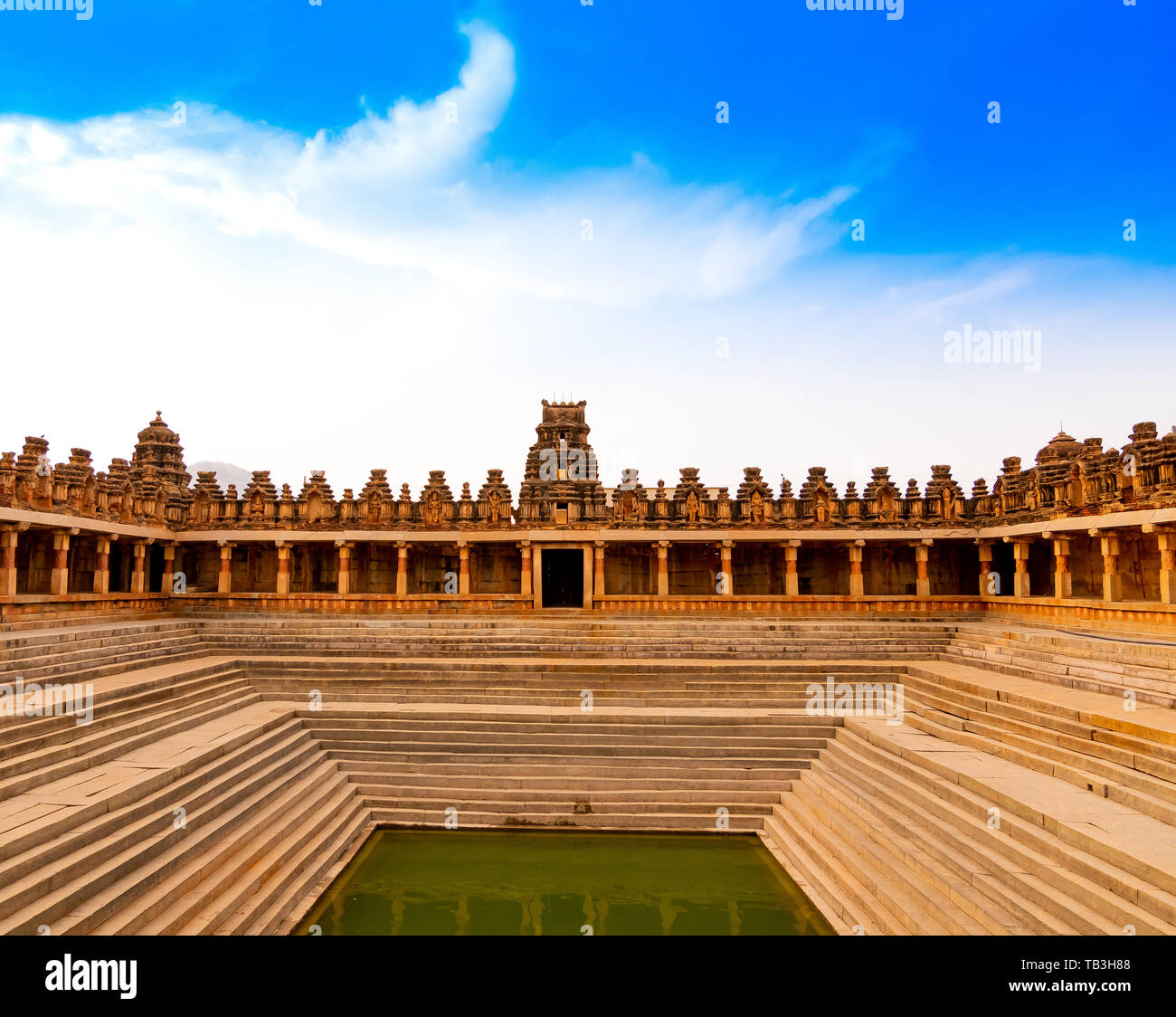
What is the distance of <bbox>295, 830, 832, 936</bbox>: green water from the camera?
26.5ft

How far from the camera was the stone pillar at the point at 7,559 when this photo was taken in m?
15.6

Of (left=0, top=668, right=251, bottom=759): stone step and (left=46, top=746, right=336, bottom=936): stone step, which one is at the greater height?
(left=0, top=668, right=251, bottom=759): stone step

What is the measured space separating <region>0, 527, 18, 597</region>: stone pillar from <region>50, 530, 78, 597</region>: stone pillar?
1.40 meters

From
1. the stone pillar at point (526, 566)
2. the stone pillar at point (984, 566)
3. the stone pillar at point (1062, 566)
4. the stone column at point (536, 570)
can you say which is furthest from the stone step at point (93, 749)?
the stone pillar at point (984, 566)

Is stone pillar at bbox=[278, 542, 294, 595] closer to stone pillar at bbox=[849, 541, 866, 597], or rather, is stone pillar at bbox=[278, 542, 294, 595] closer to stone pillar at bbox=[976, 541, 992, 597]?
stone pillar at bbox=[849, 541, 866, 597]

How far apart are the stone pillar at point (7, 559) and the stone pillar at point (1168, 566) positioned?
87.9ft

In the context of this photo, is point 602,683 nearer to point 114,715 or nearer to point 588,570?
point 588,570

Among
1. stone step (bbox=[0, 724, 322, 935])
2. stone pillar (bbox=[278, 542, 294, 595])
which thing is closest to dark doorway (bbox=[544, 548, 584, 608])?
stone pillar (bbox=[278, 542, 294, 595])

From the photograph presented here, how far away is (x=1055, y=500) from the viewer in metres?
17.7

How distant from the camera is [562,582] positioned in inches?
966

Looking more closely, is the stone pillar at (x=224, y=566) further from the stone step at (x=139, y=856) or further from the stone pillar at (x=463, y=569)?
the stone step at (x=139, y=856)
